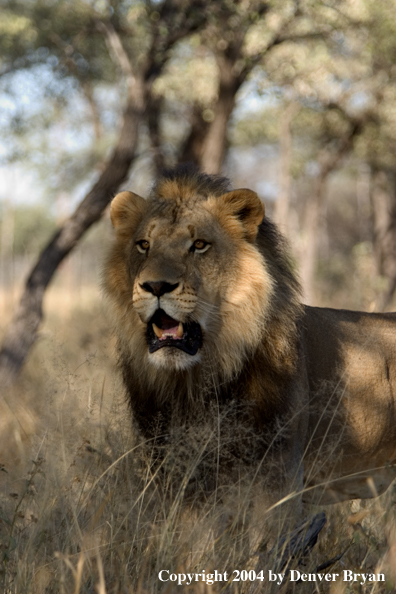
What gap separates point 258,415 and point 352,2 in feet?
27.7

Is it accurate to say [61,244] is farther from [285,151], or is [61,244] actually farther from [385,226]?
[385,226]

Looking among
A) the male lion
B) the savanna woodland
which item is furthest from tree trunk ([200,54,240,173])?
the male lion

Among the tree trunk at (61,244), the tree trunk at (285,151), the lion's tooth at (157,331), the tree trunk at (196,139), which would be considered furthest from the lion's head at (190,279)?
the tree trunk at (285,151)

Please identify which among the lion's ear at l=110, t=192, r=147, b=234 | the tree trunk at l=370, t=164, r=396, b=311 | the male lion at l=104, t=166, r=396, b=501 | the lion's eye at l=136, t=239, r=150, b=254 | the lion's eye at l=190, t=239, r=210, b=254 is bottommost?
the male lion at l=104, t=166, r=396, b=501

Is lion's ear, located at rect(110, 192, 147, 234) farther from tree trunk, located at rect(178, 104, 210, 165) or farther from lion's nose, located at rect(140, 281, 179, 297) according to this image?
tree trunk, located at rect(178, 104, 210, 165)

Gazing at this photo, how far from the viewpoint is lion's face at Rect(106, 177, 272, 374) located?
344cm

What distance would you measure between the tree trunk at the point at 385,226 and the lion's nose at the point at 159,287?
40.5ft

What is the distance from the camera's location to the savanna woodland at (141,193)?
321 centimetres

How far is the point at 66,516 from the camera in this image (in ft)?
11.2

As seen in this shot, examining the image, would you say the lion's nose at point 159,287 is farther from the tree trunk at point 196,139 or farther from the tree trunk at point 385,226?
the tree trunk at point 385,226

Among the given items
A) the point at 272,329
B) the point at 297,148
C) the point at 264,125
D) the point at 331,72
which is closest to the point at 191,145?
the point at 331,72

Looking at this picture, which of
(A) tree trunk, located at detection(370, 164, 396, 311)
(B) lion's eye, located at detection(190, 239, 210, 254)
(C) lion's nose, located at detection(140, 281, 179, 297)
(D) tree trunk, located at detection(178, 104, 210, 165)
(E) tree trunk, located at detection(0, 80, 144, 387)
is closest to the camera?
(C) lion's nose, located at detection(140, 281, 179, 297)

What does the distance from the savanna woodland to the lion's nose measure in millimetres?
684

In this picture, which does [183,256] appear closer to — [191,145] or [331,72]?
[191,145]
